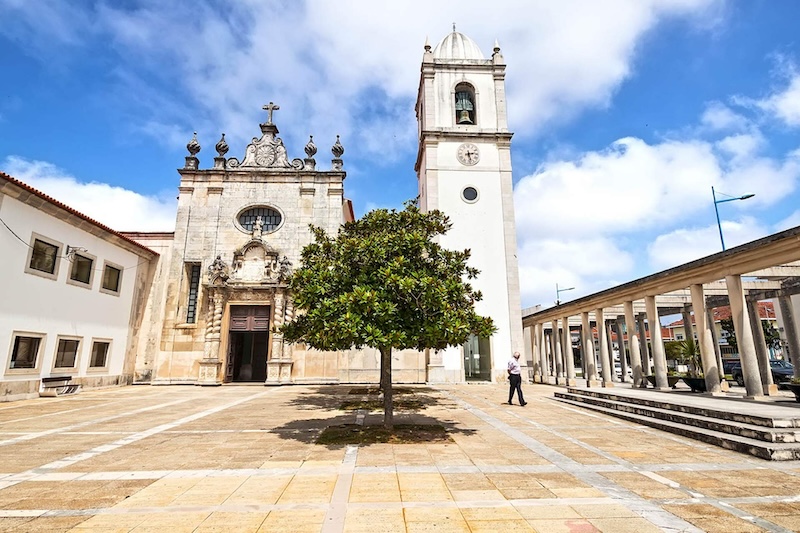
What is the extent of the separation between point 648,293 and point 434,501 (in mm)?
14539

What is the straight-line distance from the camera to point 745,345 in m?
11.2

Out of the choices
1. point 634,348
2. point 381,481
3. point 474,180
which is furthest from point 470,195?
point 381,481

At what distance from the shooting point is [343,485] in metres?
5.16

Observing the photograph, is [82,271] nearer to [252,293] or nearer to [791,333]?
[252,293]

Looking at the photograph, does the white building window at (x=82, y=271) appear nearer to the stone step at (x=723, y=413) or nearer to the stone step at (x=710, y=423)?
the stone step at (x=710, y=423)

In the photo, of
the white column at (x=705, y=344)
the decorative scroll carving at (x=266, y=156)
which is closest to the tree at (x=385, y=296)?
the white column at (x=705, y=344)

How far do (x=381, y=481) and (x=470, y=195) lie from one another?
2015 centimetres

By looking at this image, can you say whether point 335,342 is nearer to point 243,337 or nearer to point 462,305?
point 462,305

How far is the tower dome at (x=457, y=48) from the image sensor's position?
2677cm

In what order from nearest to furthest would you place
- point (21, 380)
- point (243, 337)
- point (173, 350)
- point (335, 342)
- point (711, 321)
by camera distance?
1. point (335, 342)
2. point (21, 380)
3. point (711, 321)
4. point (173, 350)
5. point (243, 337)

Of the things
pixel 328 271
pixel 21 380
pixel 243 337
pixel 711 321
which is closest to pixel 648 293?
pixel 711 321

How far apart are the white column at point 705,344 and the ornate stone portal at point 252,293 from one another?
56.0ft

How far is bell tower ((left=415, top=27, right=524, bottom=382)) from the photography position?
861 inches

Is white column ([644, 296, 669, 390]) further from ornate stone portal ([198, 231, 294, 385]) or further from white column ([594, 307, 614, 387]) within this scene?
ornate stone portal ([198, 231, 294, 385])
